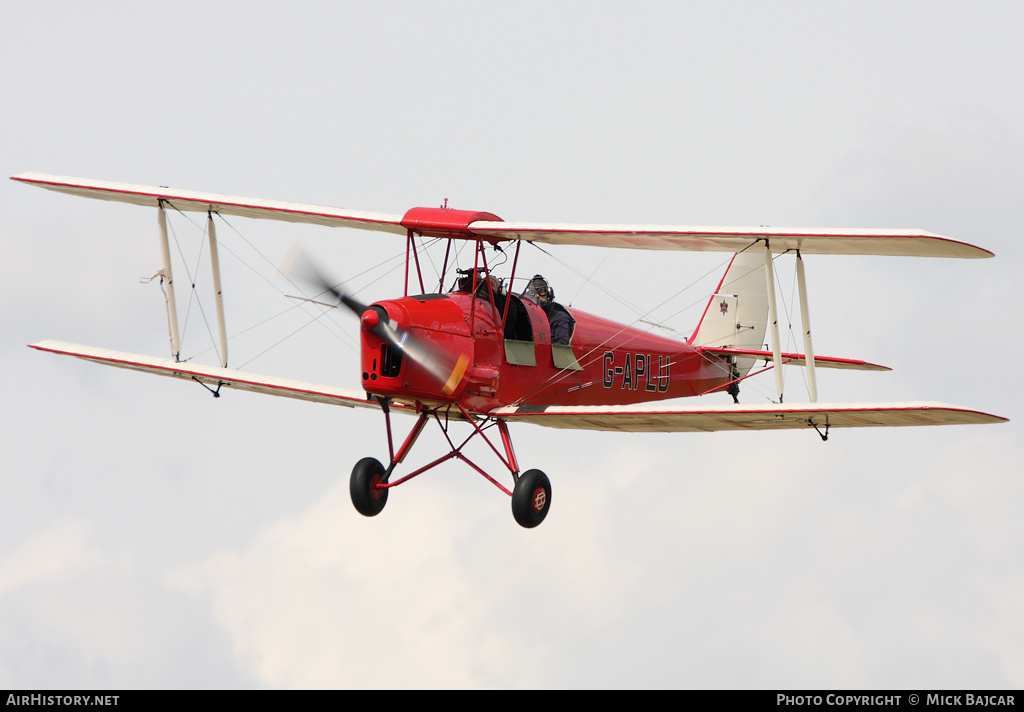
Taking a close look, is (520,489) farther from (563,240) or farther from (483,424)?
(563,240)

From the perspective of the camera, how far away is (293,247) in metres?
16.7

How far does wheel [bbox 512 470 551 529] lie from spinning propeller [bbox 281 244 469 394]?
1300 mm

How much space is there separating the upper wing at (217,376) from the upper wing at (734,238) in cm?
254

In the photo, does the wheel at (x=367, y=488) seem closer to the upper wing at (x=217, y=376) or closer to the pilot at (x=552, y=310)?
the upper wing at (x=217, y=376)

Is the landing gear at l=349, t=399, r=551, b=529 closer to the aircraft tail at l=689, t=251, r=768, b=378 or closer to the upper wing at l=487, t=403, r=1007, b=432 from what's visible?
the upper wing at l=487, t=403, r=1007, b=432

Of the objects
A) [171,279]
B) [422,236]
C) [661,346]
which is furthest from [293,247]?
[661,346]

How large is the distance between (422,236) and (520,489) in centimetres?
313

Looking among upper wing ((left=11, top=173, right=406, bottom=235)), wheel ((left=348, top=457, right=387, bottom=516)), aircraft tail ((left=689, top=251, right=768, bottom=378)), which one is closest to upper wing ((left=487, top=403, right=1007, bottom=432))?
wheel ((left=348, top=457, right=387, bottom=516))

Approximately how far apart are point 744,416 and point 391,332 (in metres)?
3.81

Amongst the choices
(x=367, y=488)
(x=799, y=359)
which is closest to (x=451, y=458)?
(x=367, y=488)

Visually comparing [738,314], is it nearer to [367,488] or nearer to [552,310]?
[552,310]

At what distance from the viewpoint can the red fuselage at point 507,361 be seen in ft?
52.1

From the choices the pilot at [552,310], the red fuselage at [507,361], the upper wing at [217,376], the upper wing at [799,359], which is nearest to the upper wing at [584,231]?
the red fuselage at [507,361]

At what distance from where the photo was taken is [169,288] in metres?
18.5
